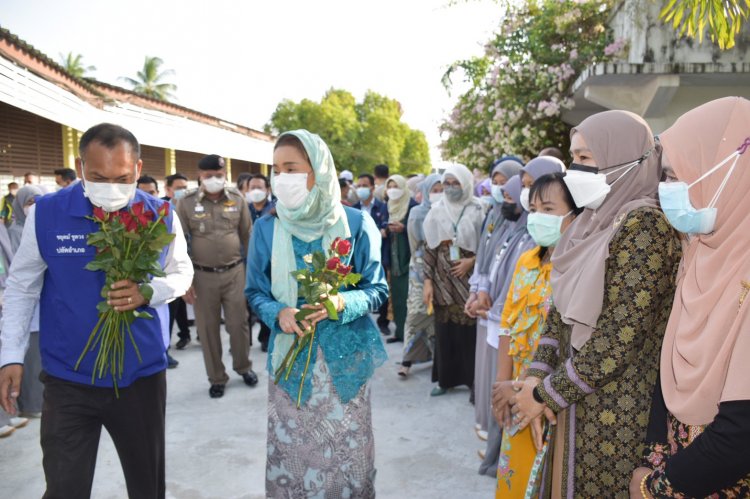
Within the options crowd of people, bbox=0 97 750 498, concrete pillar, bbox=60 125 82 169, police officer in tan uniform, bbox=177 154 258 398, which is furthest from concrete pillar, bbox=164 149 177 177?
crowd of people, bbox=0 97 750 498

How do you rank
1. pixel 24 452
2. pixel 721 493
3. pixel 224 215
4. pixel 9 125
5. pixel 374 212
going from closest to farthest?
1. pixel 721 493
2. pixel 24 452
3. pixel 224 215
4. pixel 374 212
5. pixel 9 125

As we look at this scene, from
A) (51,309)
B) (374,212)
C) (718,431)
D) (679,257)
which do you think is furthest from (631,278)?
(374,212)

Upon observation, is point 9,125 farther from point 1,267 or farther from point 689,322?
point 689,322

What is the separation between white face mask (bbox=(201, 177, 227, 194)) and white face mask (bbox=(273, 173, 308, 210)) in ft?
9.68

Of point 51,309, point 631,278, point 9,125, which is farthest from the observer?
point 9,125

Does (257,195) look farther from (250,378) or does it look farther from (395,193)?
(250,378)

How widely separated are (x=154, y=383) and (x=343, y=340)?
33.5 inches

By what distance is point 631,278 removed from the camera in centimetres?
173

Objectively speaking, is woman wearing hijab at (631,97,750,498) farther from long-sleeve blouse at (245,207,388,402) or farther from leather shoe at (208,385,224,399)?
leather shoe at (208,385,224,399)

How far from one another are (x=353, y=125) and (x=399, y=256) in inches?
1745

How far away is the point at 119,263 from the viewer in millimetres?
2311

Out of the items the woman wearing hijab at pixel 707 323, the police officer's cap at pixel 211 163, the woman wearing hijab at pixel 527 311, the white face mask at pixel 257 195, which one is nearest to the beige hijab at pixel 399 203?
the white face mask at pixel 257 195

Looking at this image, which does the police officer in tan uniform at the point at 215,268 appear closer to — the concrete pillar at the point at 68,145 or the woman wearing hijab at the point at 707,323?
the woman wearing hijab at the point at 707,323

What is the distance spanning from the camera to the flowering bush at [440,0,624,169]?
812cm
